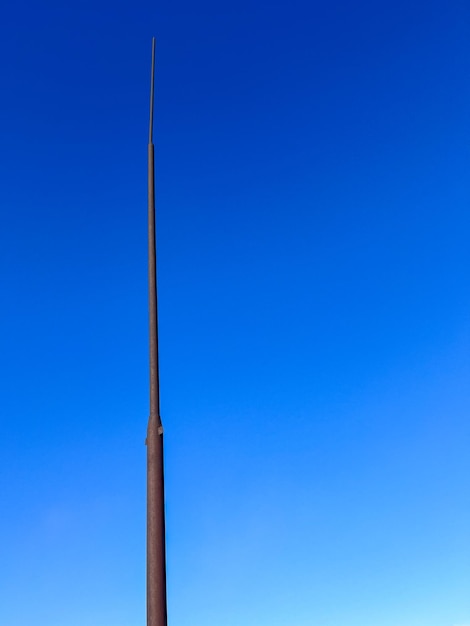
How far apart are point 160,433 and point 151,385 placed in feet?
1.60

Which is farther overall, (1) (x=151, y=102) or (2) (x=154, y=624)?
(1) (x=151, y=102)

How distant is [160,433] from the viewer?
25.2 feet

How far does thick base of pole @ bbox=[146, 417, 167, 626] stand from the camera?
7008 millimetres

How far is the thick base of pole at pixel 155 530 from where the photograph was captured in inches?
276

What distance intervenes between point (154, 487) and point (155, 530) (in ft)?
1.35

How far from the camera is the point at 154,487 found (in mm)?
7508

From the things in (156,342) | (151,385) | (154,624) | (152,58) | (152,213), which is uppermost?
(152,58)

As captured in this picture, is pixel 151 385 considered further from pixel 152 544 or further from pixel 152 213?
pixel 152 213

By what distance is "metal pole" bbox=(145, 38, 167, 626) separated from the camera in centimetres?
704

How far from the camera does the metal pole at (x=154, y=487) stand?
7.04m

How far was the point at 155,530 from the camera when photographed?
733 cm

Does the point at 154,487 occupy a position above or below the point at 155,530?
above

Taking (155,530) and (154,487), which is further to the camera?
(154,487)

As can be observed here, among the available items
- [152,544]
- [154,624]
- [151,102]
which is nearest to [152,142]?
[151,102]
